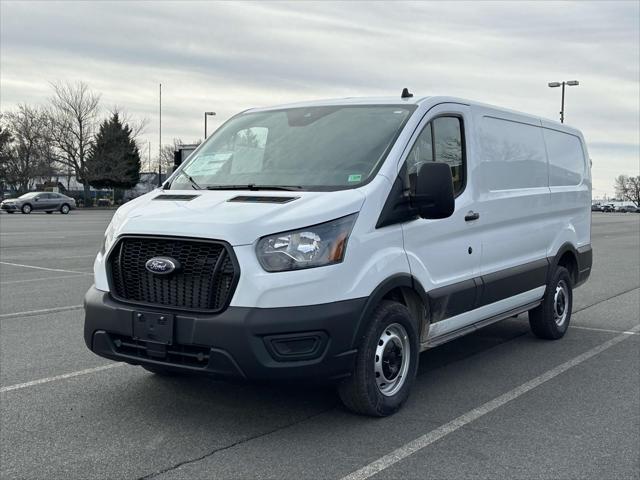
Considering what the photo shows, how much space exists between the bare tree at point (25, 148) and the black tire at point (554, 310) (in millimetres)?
65024

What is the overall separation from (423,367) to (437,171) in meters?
2.02

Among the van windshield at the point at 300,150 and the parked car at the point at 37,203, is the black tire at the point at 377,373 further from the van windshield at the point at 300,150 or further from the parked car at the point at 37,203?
the parked car at the point at 37,203

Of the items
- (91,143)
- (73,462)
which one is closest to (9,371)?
(73,462)

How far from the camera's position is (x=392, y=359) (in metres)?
4.78

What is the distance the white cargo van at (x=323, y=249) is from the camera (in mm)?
4145

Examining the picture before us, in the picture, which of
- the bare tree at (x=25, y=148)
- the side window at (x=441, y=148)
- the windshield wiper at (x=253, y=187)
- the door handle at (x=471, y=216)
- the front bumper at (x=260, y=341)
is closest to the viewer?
the front bumper at (x=260, y=341)

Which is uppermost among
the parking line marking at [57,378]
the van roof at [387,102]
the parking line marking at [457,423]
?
the van roof at [387,102]

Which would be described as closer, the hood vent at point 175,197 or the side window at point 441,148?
the hood vent at point 175,197

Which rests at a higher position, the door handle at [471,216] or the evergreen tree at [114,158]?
the evergreen tree at [114,158]


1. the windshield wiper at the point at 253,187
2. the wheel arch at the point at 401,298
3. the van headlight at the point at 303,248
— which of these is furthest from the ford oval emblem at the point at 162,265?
the wheel arch at the point at 401,298

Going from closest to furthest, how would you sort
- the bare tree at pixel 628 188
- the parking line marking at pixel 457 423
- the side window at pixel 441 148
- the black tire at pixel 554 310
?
the parking line marking at pixel 457 423 → the side window at pixel 441 148 → the black tire at pixel 554 310 → the bare tree at pixel 628 188

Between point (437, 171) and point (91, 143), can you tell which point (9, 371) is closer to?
point (437, 171)

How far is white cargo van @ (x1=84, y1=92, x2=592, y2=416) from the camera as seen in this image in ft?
13.6

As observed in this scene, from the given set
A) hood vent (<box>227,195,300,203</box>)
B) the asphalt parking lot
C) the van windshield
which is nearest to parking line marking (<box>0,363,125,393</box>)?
the asphalt parking lot
